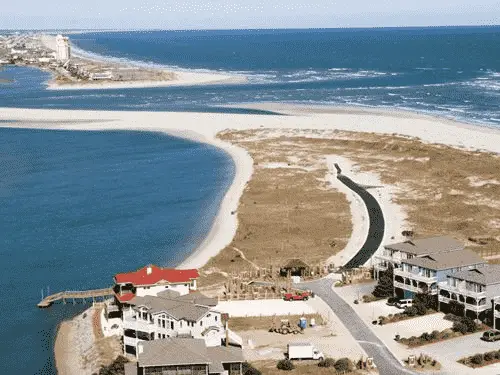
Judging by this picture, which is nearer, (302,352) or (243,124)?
(302,352)

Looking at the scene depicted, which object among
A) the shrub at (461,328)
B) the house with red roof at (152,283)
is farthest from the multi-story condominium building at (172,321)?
the shrub at (461,328)

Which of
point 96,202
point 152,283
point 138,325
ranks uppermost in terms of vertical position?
point 152,283

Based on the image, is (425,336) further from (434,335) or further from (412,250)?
(412,250)

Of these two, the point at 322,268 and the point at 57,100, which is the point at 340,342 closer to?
the point at 322,268

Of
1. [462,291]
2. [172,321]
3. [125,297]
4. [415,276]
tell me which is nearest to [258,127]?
[415,276]

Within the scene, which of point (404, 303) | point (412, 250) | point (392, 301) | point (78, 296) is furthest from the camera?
point (78, 296)

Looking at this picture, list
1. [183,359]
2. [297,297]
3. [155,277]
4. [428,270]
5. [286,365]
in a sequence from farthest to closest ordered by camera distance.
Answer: [297,297] < [428,270] < [155,277] < [286,365] < [183,359]

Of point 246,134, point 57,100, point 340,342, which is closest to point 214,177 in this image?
point 246,134
